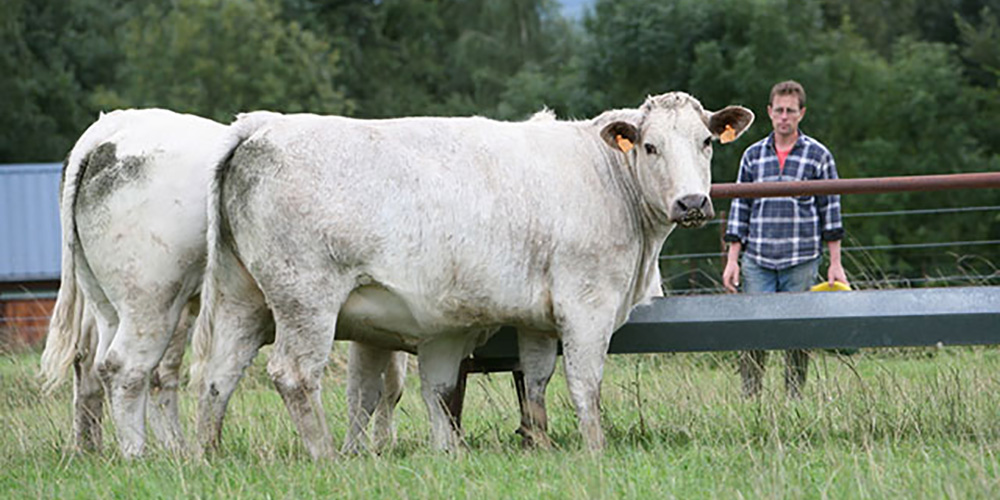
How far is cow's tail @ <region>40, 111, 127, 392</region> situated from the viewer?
8523 millimetres

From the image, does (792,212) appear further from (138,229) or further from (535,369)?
(138,229)

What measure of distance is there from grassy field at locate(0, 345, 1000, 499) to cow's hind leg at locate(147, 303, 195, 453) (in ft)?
1.18

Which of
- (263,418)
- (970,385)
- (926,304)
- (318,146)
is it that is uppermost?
(318,146)

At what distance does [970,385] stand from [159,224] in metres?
5.07

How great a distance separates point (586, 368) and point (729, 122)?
5.56 ft

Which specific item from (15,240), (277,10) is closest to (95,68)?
(277,10)

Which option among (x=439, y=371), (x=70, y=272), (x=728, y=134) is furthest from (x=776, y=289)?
(x=70, y=272)

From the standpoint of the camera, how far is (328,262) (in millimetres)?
7797

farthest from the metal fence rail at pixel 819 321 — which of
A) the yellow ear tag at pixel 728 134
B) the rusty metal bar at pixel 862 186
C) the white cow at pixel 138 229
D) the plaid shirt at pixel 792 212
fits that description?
the white cow at pixel 138 229

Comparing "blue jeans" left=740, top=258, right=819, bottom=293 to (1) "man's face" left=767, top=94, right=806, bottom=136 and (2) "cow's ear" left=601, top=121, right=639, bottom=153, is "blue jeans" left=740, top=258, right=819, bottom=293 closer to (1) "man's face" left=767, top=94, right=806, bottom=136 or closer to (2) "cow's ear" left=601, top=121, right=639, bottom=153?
(1) "man's face" left=767, top=94, right=806, bottom=136

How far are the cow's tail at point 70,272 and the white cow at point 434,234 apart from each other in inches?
39.1

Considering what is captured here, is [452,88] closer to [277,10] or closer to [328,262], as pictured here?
[277,10]

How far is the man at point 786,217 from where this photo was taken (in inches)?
394

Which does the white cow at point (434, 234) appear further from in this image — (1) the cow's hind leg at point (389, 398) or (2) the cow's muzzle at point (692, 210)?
(1) the cow's hind leg at point (389, 398)
